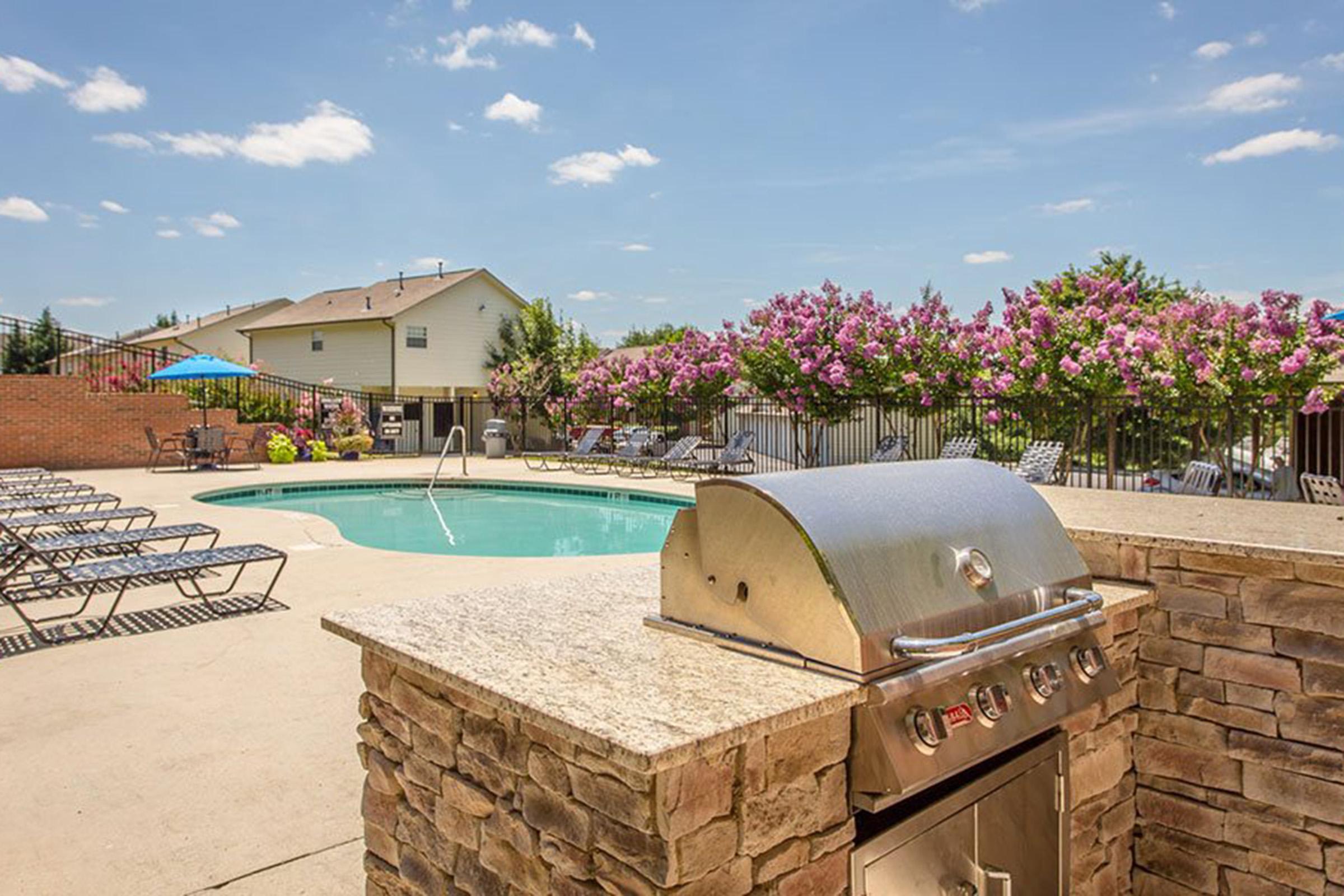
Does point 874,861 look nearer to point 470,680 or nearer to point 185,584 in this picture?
point 470,680

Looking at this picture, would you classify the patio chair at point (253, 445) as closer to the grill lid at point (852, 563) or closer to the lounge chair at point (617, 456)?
the lounge chair at point (617, 456)

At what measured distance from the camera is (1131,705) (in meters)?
2.88

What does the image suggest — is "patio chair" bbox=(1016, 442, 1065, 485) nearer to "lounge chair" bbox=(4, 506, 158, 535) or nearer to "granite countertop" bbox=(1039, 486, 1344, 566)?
"granite countertop" bbox=(1039, 486, 1344, 566)


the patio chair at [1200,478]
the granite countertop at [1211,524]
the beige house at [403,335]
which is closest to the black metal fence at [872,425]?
the beige house at [403,335]

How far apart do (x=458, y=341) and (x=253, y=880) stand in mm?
26646

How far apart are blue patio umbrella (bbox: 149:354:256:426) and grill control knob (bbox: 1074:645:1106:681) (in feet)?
57.4

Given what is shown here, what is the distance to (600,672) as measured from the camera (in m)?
1.73

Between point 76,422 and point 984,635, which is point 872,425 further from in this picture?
point 76,422

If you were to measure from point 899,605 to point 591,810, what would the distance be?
750mm

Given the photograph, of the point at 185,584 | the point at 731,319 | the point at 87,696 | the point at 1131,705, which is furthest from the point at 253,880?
the point at 731,319

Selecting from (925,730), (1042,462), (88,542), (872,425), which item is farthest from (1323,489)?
(88,542)

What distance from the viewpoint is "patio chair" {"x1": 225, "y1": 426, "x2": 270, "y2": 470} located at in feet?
60.1

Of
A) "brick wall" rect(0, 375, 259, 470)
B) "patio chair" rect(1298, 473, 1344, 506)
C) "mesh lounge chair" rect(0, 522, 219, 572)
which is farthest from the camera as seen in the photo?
"brick wall" rect(0, 375, 259, 470)

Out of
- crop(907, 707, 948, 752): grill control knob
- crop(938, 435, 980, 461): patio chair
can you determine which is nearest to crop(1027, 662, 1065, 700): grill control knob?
crop(907, 707, 948, 752): grill control knob
